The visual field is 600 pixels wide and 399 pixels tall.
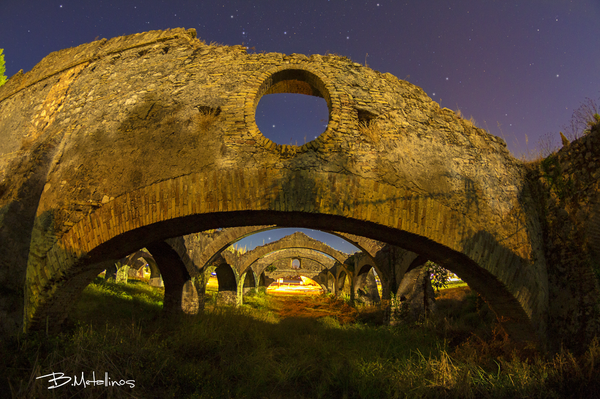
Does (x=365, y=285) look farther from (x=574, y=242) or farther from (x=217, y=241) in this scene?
(x=574, y=242)

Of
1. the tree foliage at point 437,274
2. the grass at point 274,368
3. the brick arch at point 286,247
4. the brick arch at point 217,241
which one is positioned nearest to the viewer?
the grass at point 274,368

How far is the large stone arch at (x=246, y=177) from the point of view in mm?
2971

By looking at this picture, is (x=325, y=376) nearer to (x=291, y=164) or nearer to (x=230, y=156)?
(x=291, y=164)

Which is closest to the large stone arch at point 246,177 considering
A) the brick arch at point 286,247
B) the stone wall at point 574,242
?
the stone wall at point 574,242

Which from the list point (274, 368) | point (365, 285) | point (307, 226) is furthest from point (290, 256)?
point (307, 226)

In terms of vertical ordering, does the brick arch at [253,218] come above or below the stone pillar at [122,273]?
above

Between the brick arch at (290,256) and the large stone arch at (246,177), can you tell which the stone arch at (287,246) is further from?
the large stone arch at (246,177)

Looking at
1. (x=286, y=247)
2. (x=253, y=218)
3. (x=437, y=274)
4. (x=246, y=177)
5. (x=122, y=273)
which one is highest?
(x=246, y=177)

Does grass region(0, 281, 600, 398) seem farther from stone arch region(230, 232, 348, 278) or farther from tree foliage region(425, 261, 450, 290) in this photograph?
stone arch region(230, 232, 348, 278)

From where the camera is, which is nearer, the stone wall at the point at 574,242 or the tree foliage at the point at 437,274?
the stone wall at the point at 574,242

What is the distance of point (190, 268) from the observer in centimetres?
869

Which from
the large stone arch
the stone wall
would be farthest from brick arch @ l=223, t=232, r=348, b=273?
the stone wall

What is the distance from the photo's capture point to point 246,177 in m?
2.96

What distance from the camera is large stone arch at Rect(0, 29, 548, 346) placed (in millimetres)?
2971
